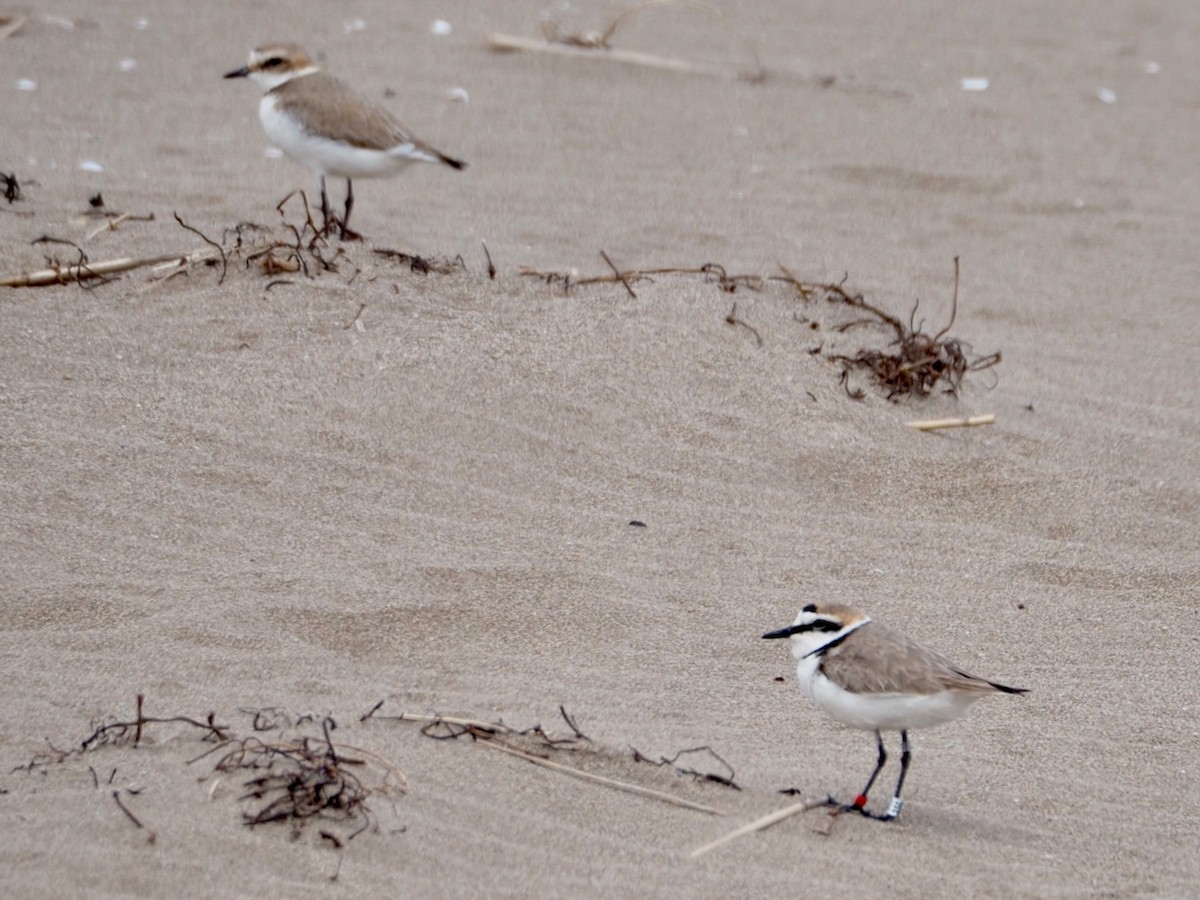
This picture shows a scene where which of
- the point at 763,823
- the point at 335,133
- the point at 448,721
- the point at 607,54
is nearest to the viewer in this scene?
the point at 763,823

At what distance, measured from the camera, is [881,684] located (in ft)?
11.8

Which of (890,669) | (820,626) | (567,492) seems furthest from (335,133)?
(890,669)

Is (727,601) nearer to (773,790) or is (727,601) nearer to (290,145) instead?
(773,790)

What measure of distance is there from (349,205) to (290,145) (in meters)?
0.35

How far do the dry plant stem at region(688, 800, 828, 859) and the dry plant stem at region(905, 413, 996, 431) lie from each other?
2454 mm

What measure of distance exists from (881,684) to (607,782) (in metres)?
0.69

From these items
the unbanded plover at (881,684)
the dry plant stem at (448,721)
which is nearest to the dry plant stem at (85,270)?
the dry plant stem at (448,721)

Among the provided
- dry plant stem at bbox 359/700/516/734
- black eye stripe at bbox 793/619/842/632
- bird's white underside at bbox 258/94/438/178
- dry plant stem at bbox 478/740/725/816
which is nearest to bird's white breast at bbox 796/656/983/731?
black eye stripe at bbox 793/619/842/632

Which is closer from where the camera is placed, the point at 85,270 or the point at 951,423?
the point at 85,270

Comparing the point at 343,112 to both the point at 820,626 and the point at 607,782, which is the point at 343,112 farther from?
the point at 607,782

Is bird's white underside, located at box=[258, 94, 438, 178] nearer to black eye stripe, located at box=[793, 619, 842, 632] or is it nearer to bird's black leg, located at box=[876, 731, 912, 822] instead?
black eye stripe, located at box=[793, 619, 842, 632]

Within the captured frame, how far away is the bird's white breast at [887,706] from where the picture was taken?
11.8ft

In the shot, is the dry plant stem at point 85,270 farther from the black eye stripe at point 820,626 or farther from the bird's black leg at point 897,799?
the bird's black leg at point 897,799

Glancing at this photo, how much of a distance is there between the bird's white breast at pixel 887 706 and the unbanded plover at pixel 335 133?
3313 mm
